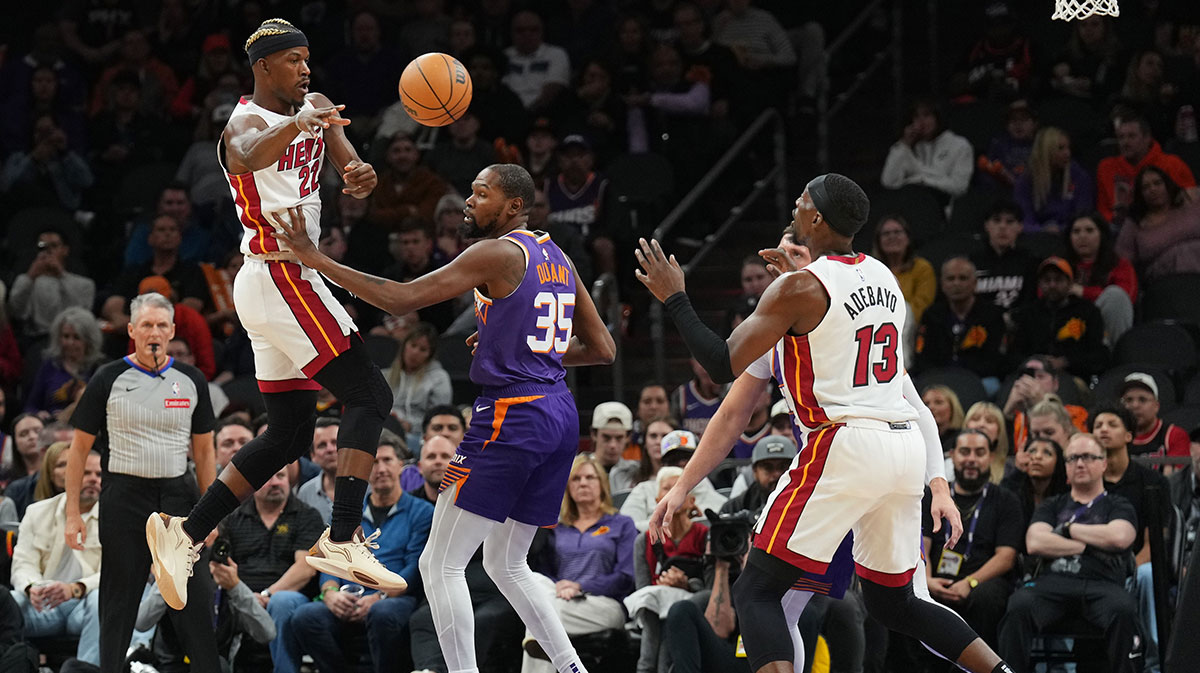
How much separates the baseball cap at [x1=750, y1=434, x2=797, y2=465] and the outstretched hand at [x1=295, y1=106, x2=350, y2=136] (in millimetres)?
4383

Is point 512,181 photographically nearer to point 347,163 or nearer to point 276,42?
point 347,163

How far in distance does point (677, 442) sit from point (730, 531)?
164 centimetres

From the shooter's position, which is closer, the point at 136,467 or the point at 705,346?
the point at 705,346

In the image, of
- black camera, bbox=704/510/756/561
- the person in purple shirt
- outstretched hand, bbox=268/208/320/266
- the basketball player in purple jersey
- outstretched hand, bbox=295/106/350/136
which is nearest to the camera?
outstretched hand, bbox=295/106/350/136

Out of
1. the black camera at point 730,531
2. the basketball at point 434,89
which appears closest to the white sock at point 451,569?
the basketball at point 434,89

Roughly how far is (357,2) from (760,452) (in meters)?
9.29

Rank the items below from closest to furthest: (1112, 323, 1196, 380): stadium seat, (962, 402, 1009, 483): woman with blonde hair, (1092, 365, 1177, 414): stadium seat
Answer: (962, 402, 1009, 483): woman with blonde hair → (1092, 365, 1177, 414): stadium seat → (1112, 323, 1196, 380): stadium seat

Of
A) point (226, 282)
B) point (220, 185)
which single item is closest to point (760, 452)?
point (226, 282)

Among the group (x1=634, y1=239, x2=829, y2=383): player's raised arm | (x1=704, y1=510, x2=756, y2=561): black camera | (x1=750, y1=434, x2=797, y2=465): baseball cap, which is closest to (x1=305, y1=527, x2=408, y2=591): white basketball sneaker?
(x1=634, y1=239, x2=829, y2=383): player's raised arm

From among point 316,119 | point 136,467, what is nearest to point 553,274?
point 316,119

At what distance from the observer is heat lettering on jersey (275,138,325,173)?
6.52 m

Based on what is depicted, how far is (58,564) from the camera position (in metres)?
10.4

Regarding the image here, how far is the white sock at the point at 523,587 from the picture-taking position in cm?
679

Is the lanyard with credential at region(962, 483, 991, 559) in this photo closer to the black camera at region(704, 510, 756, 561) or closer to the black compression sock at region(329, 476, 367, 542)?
the black camera at region(704, 510, 756, 561)
